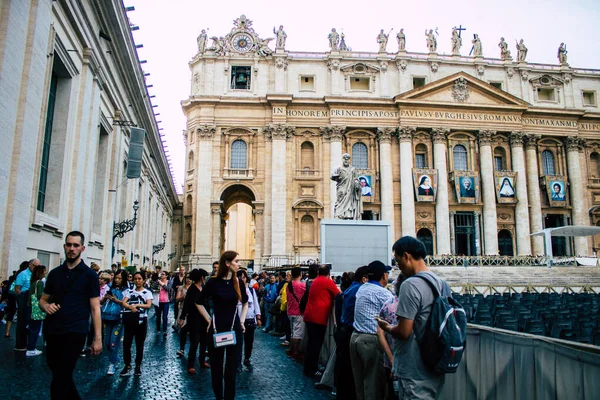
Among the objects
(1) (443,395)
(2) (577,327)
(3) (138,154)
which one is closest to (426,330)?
(1) (443,395)

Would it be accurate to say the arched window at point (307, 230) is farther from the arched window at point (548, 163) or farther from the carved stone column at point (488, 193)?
the arched window at point (548, 163)

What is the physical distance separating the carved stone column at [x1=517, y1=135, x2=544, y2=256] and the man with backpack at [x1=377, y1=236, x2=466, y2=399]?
134 ft

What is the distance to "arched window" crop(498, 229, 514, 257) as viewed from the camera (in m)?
41.1

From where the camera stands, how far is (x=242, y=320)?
6.05 meters

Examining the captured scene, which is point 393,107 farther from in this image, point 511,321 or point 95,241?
point 511,321

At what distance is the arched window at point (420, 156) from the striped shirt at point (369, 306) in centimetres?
3703

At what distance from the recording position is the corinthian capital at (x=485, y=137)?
1614 inches

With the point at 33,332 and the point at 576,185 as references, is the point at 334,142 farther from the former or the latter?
the point at 33,332

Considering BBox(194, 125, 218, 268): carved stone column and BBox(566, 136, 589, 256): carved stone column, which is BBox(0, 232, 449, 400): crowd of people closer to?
BBox(194, 125, 218, 268): carved stone column

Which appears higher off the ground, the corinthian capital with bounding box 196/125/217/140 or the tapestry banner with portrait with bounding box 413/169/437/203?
the corinthian capital with bounding box 196/125/217/140

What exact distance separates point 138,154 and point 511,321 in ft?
57.8

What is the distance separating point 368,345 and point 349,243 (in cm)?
1395

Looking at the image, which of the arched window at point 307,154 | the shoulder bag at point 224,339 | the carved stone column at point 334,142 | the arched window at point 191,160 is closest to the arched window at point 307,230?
the carved stone column at point 334,142

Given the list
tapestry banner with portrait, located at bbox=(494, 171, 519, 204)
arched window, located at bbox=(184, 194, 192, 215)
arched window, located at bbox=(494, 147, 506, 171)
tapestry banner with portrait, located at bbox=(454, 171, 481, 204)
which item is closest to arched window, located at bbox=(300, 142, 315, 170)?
arched window, located at bbox=(184, 194, 192, 215)
